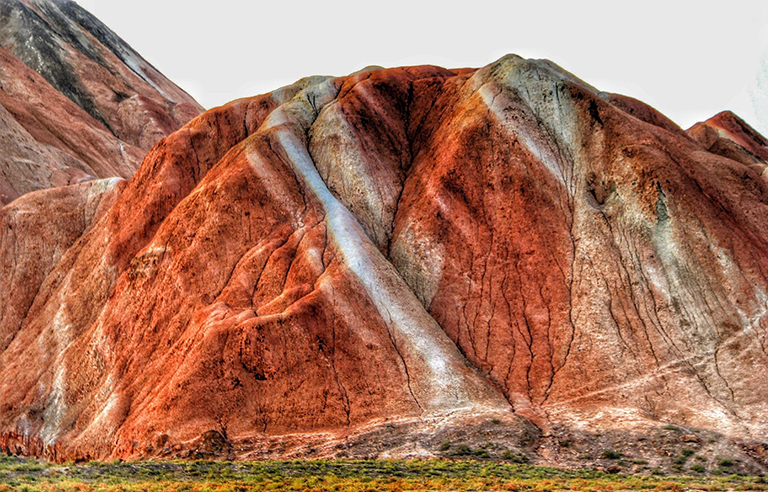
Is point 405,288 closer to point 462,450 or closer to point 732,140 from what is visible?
point 462,450

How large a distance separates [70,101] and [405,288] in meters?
72.7

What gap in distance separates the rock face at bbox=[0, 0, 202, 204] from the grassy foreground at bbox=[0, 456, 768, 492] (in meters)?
49.3

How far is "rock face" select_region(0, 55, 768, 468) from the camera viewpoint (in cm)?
3228

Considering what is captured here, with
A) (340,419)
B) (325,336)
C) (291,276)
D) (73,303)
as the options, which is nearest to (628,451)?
(340,419)

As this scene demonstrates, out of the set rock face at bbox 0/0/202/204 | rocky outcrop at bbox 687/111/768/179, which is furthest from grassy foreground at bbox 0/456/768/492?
rock face at bbox 0/0/202/204

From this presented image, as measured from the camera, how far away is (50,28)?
111500mm

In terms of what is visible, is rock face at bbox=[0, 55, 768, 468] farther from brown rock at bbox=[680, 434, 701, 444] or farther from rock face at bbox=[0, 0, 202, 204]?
rock face at bbox=[0, 0, 202, 204]

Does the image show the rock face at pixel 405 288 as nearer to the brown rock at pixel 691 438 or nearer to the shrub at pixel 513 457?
the shrub at pixel 513 457

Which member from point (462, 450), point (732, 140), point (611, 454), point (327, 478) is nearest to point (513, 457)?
point (462, 450)

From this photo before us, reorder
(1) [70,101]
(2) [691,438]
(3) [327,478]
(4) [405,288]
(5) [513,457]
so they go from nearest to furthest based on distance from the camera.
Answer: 1. (3) [327,478]
2. (5) [513,457]
3. (2) [691,438]
4. (4) [405,288]
5. (1) [70,101]

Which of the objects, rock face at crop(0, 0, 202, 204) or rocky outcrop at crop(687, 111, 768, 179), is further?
rock face at crop(0, 0, 202, 204)

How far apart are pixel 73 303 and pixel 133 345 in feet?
29.7

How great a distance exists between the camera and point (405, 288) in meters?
39.1

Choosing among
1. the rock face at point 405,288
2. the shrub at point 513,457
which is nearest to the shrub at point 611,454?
the rock face at point 405,288
